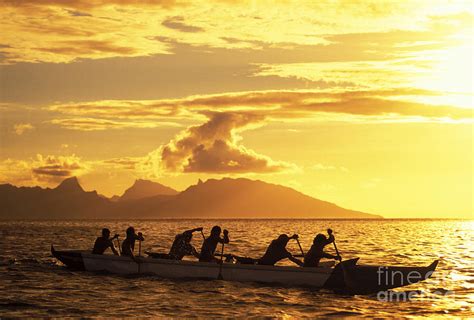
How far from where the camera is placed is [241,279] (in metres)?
32.8

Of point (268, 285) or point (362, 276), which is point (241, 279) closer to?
point (268, 285)

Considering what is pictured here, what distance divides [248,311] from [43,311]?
7.67 m

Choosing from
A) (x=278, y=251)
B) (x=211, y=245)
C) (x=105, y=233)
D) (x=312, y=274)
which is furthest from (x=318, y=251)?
(x=105, y=233)

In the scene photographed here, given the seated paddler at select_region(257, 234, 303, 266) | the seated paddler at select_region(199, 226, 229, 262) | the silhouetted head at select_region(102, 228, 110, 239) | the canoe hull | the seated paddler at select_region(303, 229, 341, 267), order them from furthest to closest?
the silhouetted head at select_region(102, 228, 110, 239) → the seated paddler at select_region(199, 226, 229, 262) → the seated paddler at select_region(257, 234, 303, 266) → the canoe hull → the seated paddler at select_region(303, 229, 341, 267)

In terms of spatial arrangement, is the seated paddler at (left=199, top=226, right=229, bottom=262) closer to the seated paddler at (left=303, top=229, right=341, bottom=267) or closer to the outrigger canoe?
the outrigger canoe

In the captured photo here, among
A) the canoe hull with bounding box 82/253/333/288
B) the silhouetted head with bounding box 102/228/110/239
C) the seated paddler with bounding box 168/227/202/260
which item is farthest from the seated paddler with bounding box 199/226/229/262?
the silhouetted head with bounding box 102/228/110/239

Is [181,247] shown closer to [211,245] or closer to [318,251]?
[211,245]

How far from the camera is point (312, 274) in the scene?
103 feet

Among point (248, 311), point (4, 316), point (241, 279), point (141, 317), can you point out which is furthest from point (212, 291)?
point (4, 316)

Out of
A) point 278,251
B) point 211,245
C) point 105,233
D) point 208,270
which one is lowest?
point 208,270

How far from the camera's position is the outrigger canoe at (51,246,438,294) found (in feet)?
102

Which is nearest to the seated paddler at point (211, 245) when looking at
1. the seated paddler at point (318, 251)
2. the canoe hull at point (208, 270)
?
the canoe hull at point (208, 270)

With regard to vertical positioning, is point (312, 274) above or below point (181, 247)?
below

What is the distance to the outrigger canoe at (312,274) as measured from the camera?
1218 inches
